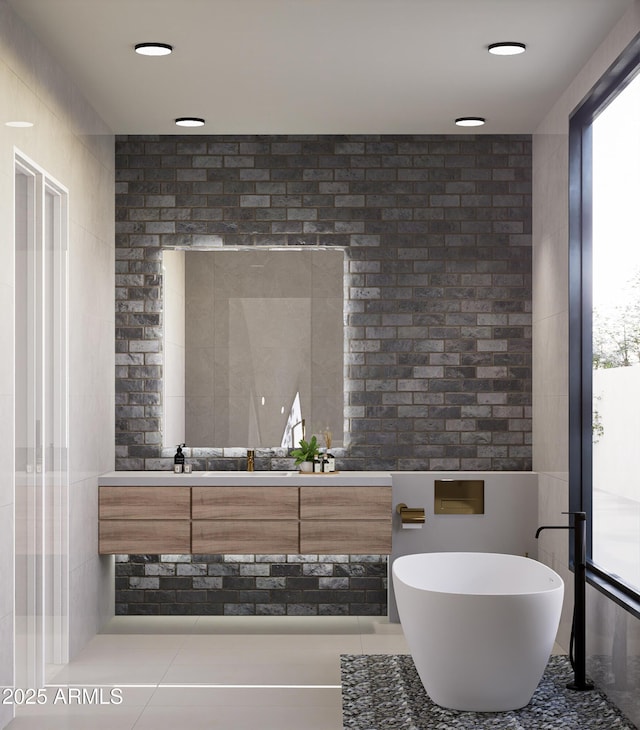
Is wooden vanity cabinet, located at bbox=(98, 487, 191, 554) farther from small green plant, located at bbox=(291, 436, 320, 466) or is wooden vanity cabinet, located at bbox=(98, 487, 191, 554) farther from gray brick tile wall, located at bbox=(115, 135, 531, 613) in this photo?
small green plant, located at bbox=(291, 436, 320, 466)

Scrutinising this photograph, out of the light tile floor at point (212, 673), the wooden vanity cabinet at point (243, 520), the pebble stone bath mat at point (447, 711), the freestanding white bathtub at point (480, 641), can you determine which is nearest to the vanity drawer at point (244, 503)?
the wooden vanity cabinet at point (243, 520)

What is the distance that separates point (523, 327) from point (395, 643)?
2223 mm

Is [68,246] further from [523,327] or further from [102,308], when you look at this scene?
[523,327]

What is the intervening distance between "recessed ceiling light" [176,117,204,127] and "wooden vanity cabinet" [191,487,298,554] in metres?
2.30

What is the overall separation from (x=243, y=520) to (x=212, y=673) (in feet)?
3.41

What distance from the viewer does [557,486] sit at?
530 centimetres

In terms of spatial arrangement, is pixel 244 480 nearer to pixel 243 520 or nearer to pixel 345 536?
pixel 243 520

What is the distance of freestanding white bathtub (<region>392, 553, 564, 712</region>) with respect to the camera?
389 cm

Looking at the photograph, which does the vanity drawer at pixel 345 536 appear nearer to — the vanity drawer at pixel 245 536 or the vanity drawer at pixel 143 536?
the vanity drawer at pixel 245 536

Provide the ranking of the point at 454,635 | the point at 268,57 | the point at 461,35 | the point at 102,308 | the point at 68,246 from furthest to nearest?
1. the point at 102,308
2. the point at 68,246
3. the point at 268,57
4. the point at 461,35
5. the point at 454,635

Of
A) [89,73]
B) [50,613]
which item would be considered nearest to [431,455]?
[50,613]

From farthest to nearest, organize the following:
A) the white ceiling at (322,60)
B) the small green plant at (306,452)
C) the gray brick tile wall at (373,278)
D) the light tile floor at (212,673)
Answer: the gray brick tile wall at (373,278), the small green plant at (306,452), the light tile floor at (212,673), the white ceiling at (322,60)

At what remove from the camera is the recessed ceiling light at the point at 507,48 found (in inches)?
173

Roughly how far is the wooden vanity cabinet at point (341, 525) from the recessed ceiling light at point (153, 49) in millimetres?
2678
